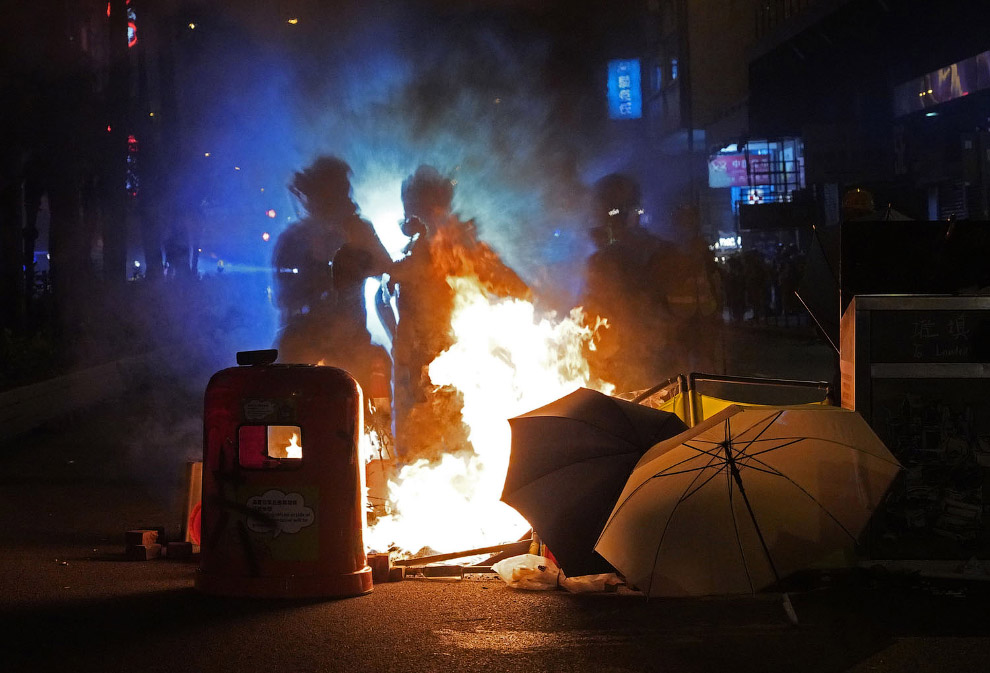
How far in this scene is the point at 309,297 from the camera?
1277 centimetres

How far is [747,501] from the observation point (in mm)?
4992

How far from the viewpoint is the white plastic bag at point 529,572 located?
5.78 m

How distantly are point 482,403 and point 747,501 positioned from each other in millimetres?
3345

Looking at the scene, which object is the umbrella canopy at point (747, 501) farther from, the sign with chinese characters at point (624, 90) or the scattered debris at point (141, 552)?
the sign with chinese characters at point (624, 90)

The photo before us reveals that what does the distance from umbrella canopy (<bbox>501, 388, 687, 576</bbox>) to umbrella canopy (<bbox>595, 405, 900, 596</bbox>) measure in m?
0.40

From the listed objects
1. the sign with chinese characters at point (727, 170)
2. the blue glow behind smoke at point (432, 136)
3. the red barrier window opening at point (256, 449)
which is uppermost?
the sign with chinese characters at point (727, 170)

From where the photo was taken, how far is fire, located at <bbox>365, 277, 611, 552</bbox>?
7227 mm

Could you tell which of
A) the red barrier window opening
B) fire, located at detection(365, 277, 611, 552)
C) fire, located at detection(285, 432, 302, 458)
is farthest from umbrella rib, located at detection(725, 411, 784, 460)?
fire, located at detection(285, 432, 302, 458)

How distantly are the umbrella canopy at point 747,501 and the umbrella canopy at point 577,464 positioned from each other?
0.40 metres

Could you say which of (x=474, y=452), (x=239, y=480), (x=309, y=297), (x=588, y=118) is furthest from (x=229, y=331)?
(x=239, y=480)

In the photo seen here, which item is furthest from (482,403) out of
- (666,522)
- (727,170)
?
(727,170)

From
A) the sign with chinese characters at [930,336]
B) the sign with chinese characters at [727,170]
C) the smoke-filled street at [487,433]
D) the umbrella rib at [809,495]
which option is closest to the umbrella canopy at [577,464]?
the smoke-filled street at [487,433]

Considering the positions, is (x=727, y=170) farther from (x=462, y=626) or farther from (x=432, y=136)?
(x=462, y=626)

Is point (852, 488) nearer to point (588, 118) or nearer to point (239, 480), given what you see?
point (239, 480)
